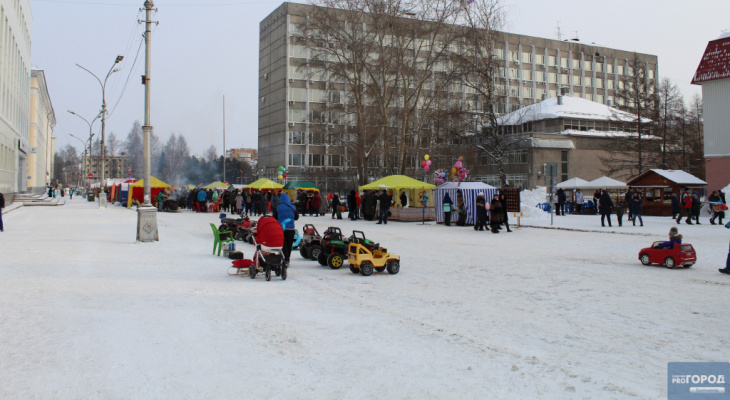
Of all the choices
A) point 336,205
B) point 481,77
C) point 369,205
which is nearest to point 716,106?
point 481,77

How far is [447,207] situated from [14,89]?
3891 cm

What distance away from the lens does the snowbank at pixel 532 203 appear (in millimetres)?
31797

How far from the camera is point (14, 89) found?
44500mm

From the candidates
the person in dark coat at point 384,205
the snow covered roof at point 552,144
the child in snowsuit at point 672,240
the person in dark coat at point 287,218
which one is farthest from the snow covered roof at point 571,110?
the person in dark coat at point 287,218

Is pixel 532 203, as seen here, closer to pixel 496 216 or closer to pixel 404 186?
pixel 404 186

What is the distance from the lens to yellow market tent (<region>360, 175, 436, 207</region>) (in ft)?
98.0

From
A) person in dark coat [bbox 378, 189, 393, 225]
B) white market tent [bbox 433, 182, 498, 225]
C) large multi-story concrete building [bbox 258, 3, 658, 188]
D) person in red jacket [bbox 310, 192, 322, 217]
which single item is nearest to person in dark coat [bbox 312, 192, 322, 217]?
person in red jacket [bbox 310, 192, 322, 217]

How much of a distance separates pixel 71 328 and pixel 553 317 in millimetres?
5804

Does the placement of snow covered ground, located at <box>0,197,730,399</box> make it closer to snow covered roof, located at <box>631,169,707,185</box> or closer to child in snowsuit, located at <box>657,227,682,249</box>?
child in snowsuit, located at <box>657,227,682,249</box>

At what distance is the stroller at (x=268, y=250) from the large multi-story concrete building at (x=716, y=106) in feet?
115

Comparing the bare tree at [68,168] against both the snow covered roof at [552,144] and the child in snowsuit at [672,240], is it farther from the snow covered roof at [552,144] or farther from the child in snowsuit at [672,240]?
the child in snowsuit at [672,240]

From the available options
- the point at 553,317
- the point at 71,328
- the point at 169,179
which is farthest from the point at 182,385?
the point at 169,179

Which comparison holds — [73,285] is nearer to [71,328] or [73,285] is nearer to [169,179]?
[71,328]

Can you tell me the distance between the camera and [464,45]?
35.1 meters
